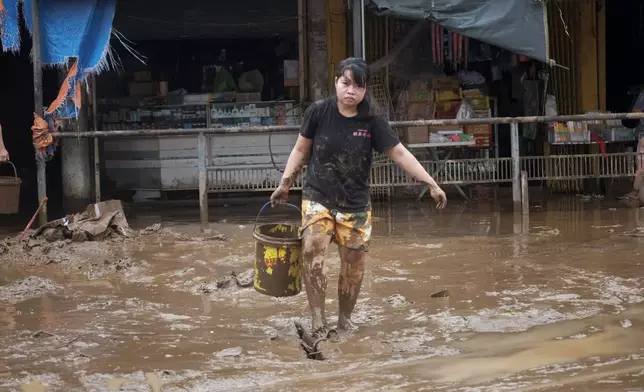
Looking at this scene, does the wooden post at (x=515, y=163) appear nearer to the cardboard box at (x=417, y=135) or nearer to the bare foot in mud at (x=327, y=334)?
the cardboard box at (x=417, y=135)

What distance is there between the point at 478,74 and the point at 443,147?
1472 mm

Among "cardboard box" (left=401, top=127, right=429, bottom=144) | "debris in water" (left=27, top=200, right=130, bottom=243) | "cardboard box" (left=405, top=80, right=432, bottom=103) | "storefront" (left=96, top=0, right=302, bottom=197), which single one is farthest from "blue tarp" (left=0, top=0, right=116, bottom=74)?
"cardboard box" (left=405, top=80, right=432, bottom=103)

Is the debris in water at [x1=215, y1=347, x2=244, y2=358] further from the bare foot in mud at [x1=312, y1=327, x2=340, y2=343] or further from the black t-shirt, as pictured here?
the black t-shirt

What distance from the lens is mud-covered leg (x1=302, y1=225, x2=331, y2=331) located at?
5.70 meters

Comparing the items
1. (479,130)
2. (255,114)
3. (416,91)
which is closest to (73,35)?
(255,114)

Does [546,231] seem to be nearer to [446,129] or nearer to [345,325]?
[446,129]

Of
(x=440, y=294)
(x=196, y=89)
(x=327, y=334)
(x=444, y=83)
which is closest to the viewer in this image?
(x=327, y=334)

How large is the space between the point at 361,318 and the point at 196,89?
10164 millimetres

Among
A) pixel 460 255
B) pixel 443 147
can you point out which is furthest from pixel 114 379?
pixel 443 147

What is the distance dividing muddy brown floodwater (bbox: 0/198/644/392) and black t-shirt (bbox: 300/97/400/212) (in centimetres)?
92

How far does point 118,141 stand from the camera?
14078 mm

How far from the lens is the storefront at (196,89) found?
13789mm

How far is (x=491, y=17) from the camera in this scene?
11.1 metres

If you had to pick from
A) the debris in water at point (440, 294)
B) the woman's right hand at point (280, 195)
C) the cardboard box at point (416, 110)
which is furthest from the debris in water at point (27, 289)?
the cardboard box at point (416, 110)
